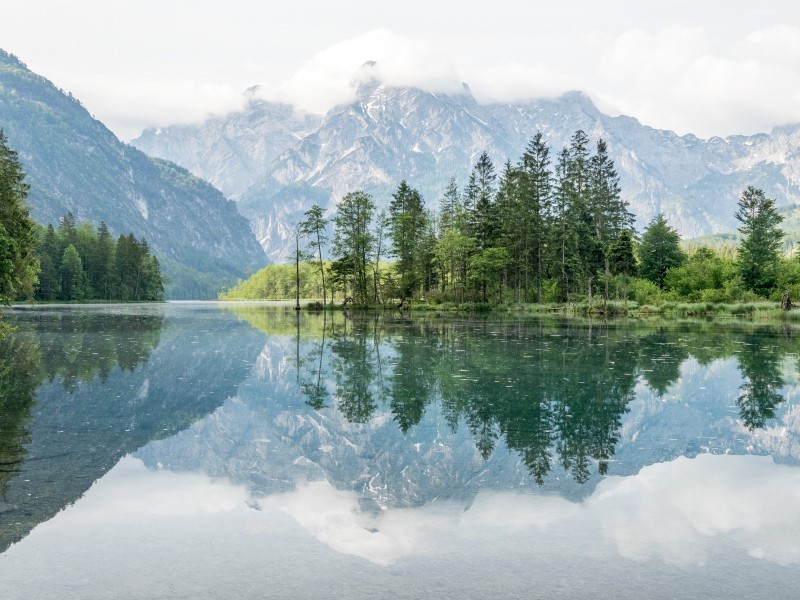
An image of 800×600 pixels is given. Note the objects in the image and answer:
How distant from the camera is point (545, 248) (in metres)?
91.0

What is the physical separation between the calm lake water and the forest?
58.2 meters

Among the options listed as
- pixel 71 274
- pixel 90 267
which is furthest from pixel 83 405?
pixel 90 267

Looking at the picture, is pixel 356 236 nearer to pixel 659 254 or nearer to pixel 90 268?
pixel 659 254

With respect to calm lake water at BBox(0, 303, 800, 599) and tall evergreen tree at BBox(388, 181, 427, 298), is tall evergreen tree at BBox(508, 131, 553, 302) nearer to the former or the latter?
tall evergreen tree at BBox(388, 181, 427, 298)

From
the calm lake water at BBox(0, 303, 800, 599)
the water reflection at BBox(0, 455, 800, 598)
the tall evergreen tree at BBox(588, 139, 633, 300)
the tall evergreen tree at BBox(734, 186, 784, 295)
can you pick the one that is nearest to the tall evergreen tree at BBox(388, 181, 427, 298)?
the tall evergreen tree at BBox(588, 139, 633, 300)

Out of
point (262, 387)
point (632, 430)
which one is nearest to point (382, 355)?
point (262, 387)

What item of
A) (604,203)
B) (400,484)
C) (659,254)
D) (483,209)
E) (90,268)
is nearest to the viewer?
(400,484)

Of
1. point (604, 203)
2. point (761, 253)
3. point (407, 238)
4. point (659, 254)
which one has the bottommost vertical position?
point (761, 253)

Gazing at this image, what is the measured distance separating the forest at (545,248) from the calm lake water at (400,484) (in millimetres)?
58174

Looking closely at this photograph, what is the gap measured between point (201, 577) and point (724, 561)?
5.96m

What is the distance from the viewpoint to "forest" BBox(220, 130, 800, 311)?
82.1 m

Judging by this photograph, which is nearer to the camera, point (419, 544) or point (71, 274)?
point (419, 544)

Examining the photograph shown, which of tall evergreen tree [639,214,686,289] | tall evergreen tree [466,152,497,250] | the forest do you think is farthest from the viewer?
tall evergreen tree [639,214,686,289]

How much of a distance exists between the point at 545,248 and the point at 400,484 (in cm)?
8345
